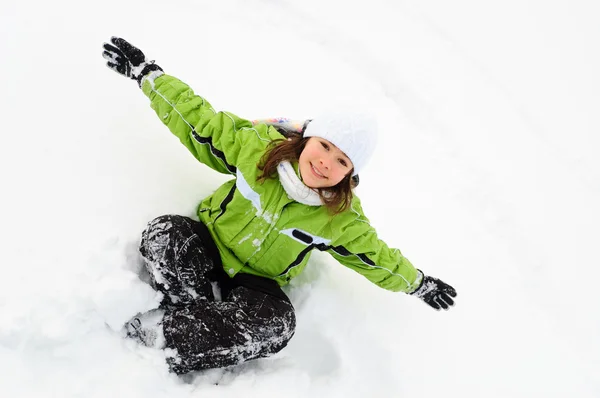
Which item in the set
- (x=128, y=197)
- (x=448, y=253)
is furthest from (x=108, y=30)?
(x=448, y=253)

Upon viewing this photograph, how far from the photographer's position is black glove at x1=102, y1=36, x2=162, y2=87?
151 cm

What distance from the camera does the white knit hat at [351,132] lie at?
1.24 metres

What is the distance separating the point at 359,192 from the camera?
1996 millimetres

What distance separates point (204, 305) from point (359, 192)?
888mm

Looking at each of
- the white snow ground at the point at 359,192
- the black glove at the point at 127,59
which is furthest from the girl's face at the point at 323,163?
the black glove at the point at 127,59

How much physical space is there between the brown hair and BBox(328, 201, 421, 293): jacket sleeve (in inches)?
3.6

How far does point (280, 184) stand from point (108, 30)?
1119 millimetres

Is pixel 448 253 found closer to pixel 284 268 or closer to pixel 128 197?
pixel 284 268

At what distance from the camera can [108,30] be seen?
6.35ft

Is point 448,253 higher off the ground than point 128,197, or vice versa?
point 448,253

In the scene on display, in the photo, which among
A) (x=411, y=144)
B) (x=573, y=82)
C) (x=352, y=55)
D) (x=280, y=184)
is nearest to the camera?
(x=280, y=184)

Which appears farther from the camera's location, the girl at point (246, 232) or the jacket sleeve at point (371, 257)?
the jacket sleeve at point (371, 257)

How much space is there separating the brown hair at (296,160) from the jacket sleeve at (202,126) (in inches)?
3.2

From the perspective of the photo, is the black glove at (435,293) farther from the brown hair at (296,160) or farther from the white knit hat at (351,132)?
the white knit hat at (351,132)
